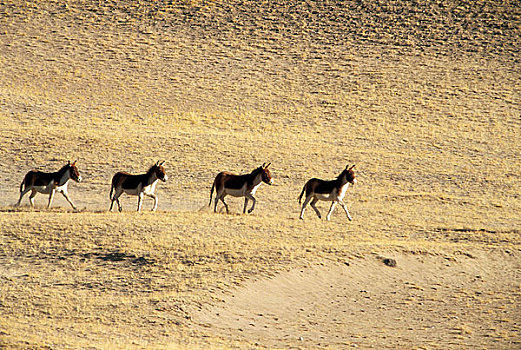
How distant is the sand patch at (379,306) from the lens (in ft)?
56.4

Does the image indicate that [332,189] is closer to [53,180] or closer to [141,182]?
[141,182]

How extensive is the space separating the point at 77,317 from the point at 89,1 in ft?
179

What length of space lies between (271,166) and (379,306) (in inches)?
657

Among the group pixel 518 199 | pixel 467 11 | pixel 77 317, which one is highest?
pixel 467 11

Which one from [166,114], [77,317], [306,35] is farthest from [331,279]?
[306,35]

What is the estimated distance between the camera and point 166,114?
44.4 m

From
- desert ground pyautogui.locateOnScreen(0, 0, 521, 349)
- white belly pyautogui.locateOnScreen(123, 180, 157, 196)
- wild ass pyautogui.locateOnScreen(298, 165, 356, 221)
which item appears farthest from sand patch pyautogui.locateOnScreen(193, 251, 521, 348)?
white belly pyautogui.locateOnScreen(123, 180, 157, 196)

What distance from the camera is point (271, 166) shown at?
35125mm

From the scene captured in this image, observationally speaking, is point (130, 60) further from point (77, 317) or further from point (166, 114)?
point (77, 317)

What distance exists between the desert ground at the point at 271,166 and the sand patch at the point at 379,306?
0.06m

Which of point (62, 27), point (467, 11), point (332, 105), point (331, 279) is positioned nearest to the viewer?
point (331, 279)

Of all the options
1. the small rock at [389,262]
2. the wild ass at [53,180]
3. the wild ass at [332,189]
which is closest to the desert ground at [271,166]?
the small rock at [389,262]

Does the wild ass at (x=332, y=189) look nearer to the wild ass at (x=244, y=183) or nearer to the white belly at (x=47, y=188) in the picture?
the wild ass at (x=244, y=183)

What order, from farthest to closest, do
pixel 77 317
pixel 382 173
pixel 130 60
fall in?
pixel 130 60
pixel 382 173
pixel 77 317
